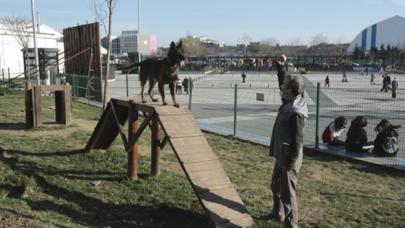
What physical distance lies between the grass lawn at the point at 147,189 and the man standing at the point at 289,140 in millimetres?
532

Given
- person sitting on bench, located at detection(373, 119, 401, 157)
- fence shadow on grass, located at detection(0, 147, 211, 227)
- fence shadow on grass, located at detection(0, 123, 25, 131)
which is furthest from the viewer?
fence shadow on grass, located at detection(0, 123, 25, 131)

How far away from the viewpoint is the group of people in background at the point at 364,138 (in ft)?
31.6

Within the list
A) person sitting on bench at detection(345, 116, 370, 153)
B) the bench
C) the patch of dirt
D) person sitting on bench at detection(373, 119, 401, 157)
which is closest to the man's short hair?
the bench

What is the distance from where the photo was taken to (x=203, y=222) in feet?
18.5

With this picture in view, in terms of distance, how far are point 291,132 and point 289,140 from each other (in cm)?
10

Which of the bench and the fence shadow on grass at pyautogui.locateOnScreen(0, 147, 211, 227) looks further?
the bench

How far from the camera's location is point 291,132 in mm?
4945

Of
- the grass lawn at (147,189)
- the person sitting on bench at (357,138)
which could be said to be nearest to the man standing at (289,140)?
the grass lawn at (147,189)

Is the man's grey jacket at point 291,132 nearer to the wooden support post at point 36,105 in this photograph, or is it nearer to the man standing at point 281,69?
the man standing at point 281,69

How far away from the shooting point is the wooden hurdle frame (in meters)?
11.4

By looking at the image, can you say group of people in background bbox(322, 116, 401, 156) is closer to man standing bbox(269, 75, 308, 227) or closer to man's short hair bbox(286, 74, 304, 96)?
man standing bbox(269, 75, 308, 227)

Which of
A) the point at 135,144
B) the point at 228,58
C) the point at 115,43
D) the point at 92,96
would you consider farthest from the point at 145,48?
the point at 115,43

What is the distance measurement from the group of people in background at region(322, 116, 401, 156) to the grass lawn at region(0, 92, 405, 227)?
81cm

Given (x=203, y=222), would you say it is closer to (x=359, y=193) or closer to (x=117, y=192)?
(x=117, y=192)
